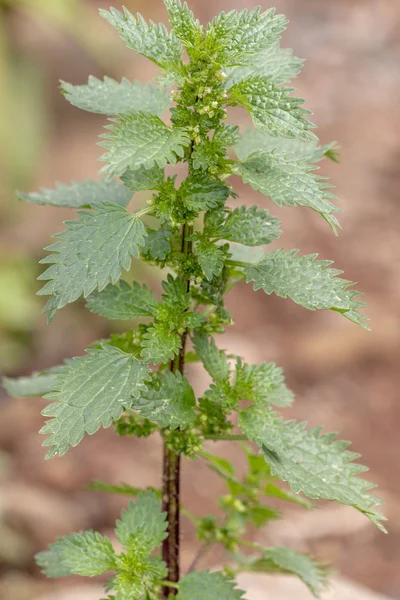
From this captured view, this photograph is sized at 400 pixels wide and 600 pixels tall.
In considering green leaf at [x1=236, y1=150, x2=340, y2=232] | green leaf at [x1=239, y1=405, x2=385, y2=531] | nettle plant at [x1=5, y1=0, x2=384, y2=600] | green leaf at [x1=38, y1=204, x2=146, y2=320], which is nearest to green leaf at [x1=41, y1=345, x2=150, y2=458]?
nettle plant at [x1=5, y1=0, x2=384, y2=600]

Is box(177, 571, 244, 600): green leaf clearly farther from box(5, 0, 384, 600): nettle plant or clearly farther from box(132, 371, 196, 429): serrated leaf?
box(132, 371, 196, 429): serrated leaf

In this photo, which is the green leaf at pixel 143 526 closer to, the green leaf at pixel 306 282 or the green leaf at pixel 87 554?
the green leaf at pixel 87 554

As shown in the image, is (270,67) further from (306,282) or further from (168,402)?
(168,402)

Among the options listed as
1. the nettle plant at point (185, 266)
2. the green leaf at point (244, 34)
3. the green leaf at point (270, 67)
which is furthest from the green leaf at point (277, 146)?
the green leaf at point (244, 34)

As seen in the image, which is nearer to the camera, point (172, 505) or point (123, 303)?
point (123, 303)

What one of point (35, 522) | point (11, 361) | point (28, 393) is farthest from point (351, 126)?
point (28, 393)

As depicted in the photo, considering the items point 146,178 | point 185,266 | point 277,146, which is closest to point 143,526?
point 185,266
